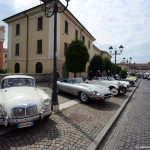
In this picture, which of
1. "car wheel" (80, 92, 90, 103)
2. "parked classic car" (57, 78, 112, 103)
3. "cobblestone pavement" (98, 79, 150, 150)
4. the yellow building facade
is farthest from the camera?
the yellow building facade

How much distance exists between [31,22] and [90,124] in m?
18.2

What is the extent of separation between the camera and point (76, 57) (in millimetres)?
14125

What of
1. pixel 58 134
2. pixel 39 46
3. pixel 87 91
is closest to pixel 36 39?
pixel 39 46

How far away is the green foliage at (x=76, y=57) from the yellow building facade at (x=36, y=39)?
8.77 ft

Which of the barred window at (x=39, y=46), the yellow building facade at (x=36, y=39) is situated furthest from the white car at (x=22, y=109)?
the barred window at (x=39, y=46)

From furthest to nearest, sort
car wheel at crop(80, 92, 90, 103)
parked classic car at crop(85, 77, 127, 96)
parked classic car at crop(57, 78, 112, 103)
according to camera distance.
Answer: parked classic car at crop(85, 77, 127, 96), car wheel at crop(80, 92, 90, 103), parked classic car at crop(57, 78, 112, 103)

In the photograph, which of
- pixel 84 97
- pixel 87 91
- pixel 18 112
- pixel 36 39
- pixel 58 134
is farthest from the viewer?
pixel 36 39

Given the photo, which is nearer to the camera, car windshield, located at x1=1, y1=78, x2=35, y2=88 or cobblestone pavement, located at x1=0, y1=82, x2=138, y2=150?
cobblestone pavement, located at x1=0, y1=82, x2=138, y2=150

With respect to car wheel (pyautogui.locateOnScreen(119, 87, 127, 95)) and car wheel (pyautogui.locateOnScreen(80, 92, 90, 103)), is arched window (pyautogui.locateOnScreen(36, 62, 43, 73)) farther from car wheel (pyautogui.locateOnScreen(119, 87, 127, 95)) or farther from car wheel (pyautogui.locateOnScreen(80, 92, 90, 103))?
car wheel (pyautogui.locateOnScreen(80, 92, 90, 103))

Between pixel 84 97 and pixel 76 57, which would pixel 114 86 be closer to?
pixel 84 97

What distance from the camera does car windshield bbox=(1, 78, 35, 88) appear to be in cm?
450

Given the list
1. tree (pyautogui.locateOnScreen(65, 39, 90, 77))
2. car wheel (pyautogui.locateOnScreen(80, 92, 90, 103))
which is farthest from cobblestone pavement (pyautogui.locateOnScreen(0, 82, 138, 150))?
tree (pyautogui.locateOnScreen(65, 39, 90, 77))

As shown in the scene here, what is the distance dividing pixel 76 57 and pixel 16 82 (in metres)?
10.1

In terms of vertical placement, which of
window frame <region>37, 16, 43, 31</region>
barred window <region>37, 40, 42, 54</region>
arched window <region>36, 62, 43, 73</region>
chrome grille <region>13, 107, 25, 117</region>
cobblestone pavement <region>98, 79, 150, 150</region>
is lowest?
cobblestone pavement <region>98, 79, 150, 150</region>
